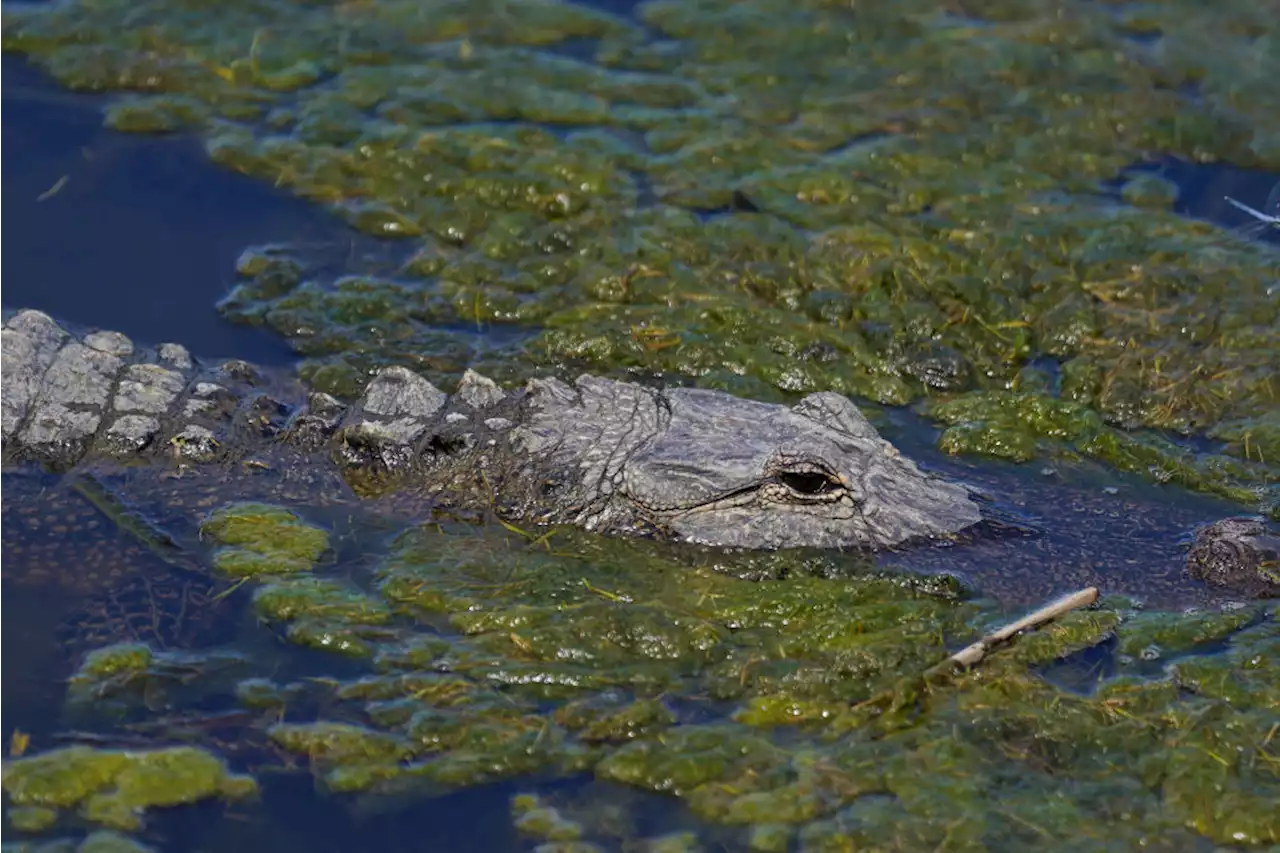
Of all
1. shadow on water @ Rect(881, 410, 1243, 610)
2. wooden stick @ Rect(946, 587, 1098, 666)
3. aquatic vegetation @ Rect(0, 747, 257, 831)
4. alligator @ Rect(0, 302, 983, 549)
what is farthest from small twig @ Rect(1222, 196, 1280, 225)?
aquatic vegetation @ Rect(0, 747, 257, 831)

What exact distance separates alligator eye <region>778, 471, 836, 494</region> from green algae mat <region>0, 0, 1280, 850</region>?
26 cm

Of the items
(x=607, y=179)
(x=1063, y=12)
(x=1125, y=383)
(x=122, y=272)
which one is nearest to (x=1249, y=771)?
(x=1125, y=383)

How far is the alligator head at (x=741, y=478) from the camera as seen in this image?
5863mm

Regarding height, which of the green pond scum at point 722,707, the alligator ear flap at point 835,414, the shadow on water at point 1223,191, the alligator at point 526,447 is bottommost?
the green pond scum at point 722,707

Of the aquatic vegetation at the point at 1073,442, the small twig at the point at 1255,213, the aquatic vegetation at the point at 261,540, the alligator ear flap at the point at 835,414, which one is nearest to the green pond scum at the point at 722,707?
the aquatic vegetation at the point at 261,540

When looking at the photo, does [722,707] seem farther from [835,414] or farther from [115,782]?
[115,782]

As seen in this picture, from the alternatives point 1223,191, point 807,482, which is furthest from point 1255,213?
point 807,482

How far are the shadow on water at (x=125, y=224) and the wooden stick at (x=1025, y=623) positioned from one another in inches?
145

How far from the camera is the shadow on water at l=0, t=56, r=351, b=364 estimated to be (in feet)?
25.1

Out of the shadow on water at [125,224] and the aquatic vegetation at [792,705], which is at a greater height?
the shadow on water at [125,224]

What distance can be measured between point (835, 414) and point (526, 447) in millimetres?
1225

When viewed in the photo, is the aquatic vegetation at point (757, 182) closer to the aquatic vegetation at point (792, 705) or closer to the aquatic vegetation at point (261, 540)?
the aquatic vegetation at point (261, 540)

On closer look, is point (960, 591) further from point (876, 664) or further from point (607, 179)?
point (607, 179)

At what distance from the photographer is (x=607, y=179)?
8547mm
